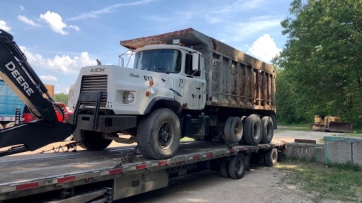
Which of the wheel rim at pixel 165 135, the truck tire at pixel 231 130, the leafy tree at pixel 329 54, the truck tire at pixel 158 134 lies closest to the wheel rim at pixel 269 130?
the truck tire at pixel 231 130

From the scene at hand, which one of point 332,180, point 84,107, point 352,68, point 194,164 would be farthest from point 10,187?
point 352,68

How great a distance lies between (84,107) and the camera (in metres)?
6.58

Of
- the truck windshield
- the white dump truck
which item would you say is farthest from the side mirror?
the truck windshield

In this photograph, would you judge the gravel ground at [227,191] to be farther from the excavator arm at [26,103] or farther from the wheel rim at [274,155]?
the excavator arm at [26,103]

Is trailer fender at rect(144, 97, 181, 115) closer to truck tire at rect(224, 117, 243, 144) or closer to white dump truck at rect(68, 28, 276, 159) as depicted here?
white dump truck at rect(68, 28, 276, 159)

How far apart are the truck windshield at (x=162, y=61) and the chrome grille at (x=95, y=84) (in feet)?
5.95

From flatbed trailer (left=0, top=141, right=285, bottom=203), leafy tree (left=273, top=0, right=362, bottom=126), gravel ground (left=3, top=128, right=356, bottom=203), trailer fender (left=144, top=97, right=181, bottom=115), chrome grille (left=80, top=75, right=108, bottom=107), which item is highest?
leafy tree (left=273, top=0, right=362, bottom=126)

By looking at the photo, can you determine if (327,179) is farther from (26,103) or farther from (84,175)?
(26,103)

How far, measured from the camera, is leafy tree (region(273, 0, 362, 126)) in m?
22.4

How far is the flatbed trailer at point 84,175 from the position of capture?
4429 mm

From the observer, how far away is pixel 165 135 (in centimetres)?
693

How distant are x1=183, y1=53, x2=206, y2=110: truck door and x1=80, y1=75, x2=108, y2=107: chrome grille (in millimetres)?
2243

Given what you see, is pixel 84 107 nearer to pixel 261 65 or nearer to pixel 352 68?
pixel 261 65

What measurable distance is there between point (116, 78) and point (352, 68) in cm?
2183
